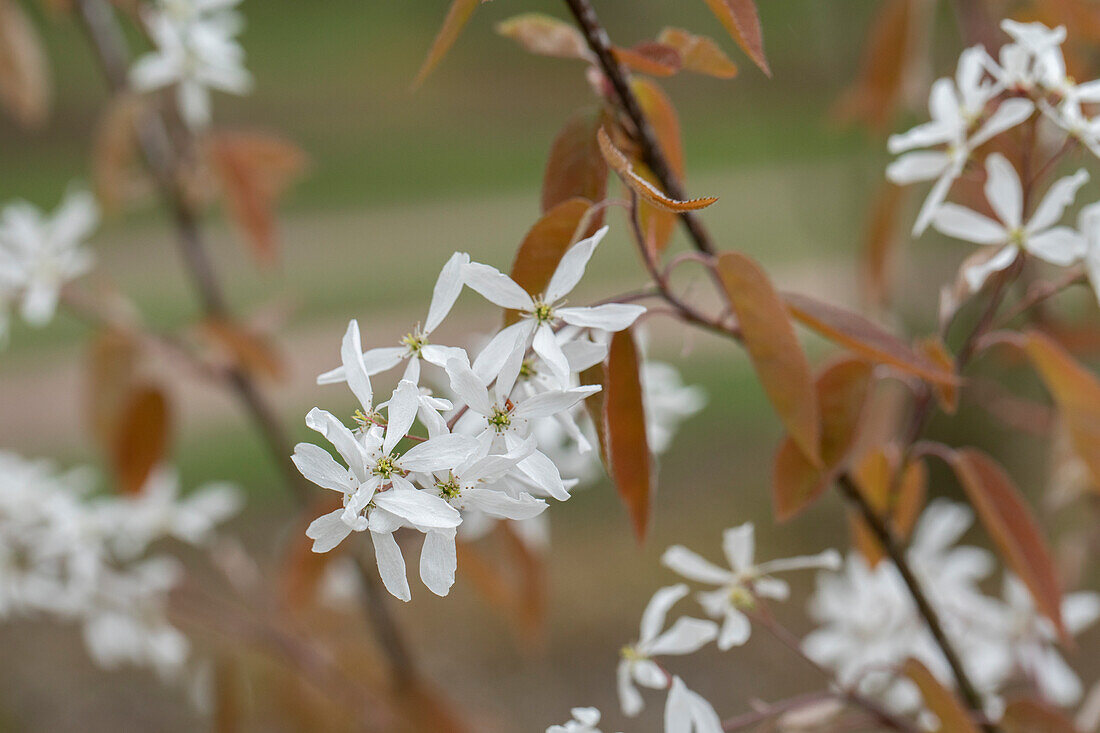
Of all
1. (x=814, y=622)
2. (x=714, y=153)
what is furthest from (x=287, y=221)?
(x=814, y=622)

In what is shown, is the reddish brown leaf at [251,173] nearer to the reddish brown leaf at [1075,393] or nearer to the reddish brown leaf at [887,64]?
the reddish brown leaf at [887,64]

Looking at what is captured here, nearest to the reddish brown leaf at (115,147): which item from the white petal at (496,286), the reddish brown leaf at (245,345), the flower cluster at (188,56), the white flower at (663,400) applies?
the flower cluster at (188,56)

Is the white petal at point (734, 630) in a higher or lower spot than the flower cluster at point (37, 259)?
lower

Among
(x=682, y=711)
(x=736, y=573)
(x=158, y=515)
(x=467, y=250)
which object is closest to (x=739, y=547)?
(x=736, y=573)

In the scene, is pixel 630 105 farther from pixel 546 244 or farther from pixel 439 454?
pixel 439 454

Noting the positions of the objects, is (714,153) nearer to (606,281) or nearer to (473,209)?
(473,209)

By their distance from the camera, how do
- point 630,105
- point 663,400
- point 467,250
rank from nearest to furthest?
point 630,105
point 663,400
point 467,250
